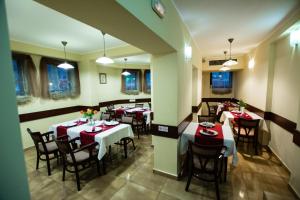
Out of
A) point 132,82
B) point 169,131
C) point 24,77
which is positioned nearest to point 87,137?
point 169,131

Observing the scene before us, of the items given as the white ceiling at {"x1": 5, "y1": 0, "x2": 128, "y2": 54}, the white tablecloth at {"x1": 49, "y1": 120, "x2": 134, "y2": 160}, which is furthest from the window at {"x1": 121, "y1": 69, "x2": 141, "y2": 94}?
the white tablecloth at {"x1": 49, "y1": 120, "x2": 134, "y2": 160}

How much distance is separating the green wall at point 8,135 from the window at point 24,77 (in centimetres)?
395

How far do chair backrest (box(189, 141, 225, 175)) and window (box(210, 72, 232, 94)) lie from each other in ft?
18.1

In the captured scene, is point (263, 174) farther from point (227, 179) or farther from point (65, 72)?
point (65, 72)

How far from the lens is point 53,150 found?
2.70m

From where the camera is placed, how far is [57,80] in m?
4.46

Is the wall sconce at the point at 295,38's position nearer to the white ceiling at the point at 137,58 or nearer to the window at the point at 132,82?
the white ceiling at the point at 137,58

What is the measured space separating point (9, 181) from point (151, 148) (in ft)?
10.6

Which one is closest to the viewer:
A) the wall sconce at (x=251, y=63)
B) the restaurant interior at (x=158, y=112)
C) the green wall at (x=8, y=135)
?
the green wall at (x=8, y=135)

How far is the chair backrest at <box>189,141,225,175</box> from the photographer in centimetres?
187

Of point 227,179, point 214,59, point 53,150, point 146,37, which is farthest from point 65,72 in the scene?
point 214,59

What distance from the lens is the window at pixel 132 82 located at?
22.9ft

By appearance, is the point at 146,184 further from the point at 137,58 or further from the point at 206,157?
the point at 137,58

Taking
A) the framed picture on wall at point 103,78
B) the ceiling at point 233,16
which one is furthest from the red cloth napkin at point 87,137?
the framed picture on wall at point 103,78
